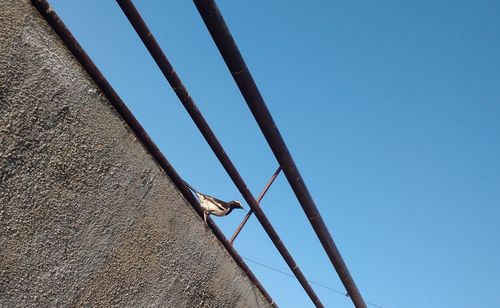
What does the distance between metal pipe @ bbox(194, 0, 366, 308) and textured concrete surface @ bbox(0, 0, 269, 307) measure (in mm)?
437

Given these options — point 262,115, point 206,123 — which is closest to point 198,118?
point 206,123

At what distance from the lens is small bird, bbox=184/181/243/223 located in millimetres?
1786

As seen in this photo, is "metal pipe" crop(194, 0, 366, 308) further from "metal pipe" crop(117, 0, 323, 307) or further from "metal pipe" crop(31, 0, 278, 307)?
"metal pipe" crop(31, 0, 278, 307)

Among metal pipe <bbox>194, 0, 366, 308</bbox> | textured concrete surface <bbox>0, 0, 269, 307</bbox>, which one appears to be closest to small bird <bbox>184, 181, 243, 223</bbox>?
textured concrete surface <bbox>0, 0, 269, 307</bbox>

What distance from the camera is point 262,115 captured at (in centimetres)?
168

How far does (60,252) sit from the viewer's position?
131cm

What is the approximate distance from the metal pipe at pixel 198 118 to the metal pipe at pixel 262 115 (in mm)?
187

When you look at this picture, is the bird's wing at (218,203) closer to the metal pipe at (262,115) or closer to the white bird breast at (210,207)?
the white bird breast at (210,207)

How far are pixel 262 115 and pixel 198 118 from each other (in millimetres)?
258

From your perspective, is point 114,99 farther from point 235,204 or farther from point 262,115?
point 235,204

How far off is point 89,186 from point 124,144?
0.18 meters

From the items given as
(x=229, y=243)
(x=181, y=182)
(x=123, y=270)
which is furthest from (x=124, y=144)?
(x=229, y=243)

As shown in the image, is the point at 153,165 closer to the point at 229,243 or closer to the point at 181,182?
the point at 181,182

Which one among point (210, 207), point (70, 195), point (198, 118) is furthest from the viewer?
point (210, 207)
